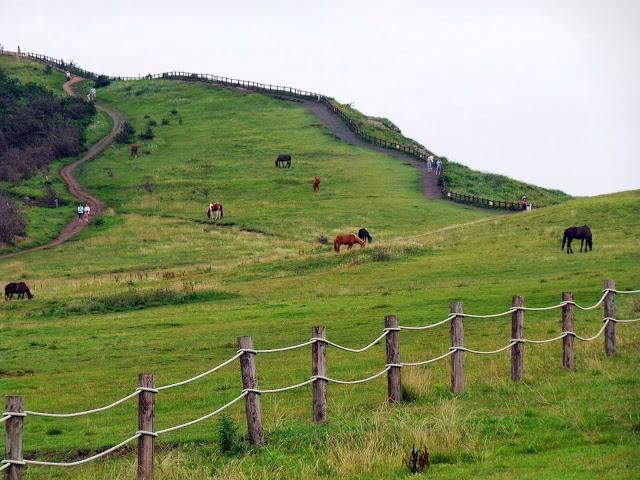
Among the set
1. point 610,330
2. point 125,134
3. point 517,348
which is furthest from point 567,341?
point 125,134

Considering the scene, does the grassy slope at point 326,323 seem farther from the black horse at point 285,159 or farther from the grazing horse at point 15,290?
the black horse at point 285,159

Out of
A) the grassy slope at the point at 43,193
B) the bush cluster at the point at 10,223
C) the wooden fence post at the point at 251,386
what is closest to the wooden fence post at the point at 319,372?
the wooden fence post at the point at 251,386

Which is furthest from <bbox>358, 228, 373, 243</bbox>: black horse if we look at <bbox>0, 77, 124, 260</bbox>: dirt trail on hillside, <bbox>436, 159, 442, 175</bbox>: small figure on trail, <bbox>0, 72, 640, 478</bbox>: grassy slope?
<bbox>436, 159, 442, 175</bbox>: small figure on trail

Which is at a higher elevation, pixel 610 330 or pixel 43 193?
pixel 43 193

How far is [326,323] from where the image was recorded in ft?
108

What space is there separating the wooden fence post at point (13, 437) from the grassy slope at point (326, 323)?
2822 mm

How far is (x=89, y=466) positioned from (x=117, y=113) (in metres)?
118

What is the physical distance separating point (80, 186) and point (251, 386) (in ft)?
266

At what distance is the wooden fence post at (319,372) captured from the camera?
55.6 feet

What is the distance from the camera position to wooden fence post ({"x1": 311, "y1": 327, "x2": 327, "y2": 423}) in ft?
55.6

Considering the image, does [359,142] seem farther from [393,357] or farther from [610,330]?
[393,357]

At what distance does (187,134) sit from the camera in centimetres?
11538

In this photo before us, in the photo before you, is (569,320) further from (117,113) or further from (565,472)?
(117,113)

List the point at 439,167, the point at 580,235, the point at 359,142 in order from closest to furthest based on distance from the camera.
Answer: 1. the point at 580,235
2. the point at 439,167
3. the point at 359,142
